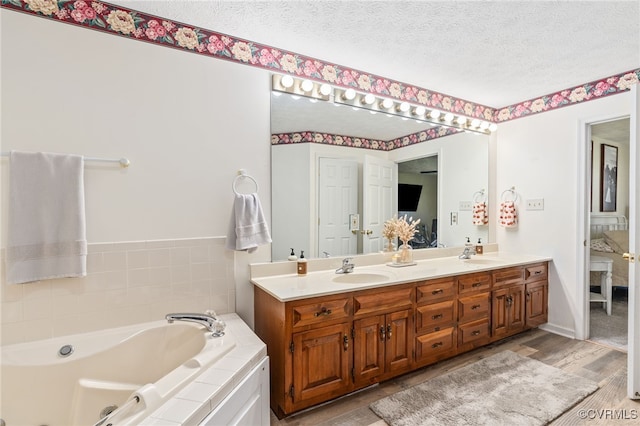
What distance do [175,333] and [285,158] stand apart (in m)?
1.39

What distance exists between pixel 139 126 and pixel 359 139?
1.70 m

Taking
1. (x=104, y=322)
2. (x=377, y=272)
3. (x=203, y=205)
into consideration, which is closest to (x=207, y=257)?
(x=203, y=205)

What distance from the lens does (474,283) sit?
2.60 m

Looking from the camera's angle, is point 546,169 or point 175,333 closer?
point 175,333

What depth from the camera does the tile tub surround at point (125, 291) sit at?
1.63 metres

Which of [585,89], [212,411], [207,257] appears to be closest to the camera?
[212,411]

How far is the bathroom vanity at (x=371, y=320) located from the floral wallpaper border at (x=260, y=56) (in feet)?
5.21

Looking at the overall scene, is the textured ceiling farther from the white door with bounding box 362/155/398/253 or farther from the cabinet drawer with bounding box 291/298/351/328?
the cabinet drawer with bounding box 291/298/351/328

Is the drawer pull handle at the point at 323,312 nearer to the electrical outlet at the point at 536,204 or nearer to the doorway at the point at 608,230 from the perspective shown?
the electrical outlet at the point at 536,204

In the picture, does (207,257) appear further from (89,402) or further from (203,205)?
(89,402)

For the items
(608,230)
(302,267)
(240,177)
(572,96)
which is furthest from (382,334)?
(608,230)

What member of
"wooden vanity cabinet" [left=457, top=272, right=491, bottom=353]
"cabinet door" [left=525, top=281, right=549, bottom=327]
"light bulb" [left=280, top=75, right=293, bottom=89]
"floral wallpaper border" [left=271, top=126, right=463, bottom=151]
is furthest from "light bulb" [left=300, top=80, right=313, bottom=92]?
"cabinet door" [left=525, top=281, right=549, bottom=327]

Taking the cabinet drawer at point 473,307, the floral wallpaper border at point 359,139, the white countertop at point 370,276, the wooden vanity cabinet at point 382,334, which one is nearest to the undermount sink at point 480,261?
the white countertop at point 370,276

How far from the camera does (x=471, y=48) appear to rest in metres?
2.25
